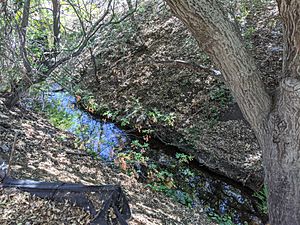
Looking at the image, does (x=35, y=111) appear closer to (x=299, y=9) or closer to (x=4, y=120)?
(x=4, y=120)

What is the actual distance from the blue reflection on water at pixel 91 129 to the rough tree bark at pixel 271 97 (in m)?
2.61

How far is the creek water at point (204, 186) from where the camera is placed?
3.99 m

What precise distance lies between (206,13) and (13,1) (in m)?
2.88

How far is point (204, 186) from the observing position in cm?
443

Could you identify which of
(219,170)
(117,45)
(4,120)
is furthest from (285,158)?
(117,45)

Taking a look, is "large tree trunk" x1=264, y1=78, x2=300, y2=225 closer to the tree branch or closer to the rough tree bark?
the rough tree bark

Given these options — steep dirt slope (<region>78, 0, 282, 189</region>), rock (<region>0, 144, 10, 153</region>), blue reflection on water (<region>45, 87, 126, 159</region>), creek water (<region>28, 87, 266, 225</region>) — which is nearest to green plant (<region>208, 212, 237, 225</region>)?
creek water (<region>28, 87, 266, 225</region>)

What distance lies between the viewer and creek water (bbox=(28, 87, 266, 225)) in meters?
3.99

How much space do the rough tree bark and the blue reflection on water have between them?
2.61m

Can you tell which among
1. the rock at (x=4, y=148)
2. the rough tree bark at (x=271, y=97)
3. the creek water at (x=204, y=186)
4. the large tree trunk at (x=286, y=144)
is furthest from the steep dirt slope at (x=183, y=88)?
the rock at (x=4, y=148)

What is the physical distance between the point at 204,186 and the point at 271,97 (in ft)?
7.49

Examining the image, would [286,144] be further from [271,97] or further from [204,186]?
[204,186]

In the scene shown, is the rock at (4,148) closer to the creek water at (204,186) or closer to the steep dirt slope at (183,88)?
the creek water at (204,186)

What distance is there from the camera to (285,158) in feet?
8.04
